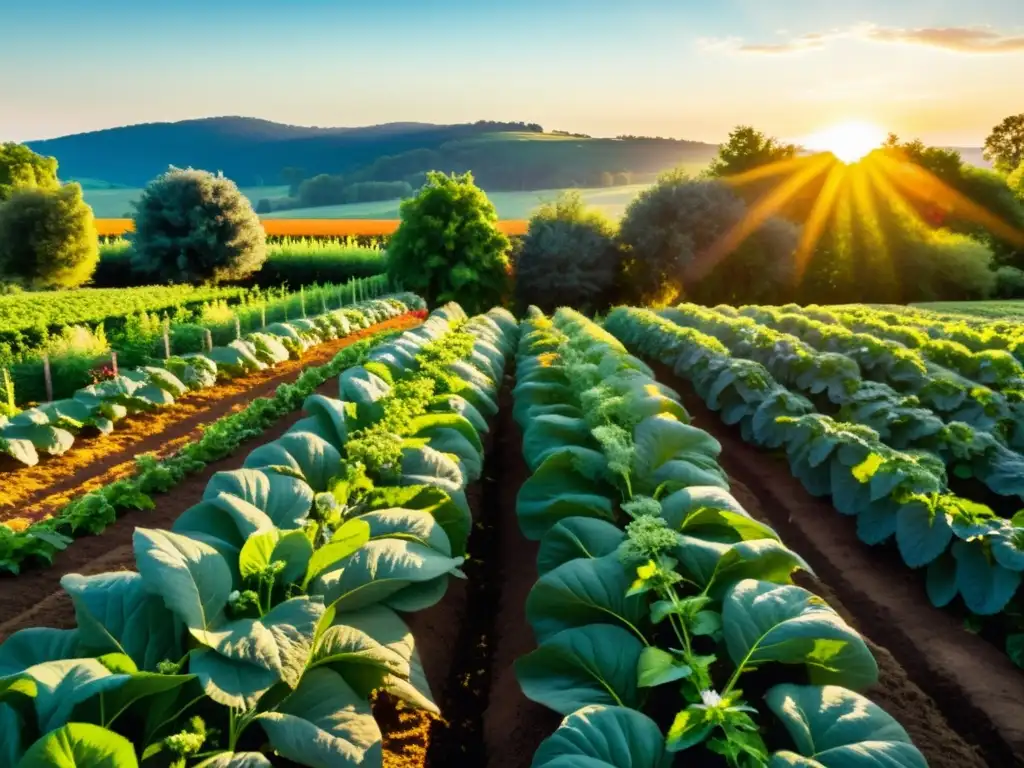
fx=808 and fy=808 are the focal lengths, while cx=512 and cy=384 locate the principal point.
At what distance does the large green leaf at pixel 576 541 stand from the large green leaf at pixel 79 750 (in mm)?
1974

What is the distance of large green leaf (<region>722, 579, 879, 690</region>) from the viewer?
2633mm

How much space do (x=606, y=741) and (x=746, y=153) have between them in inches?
1819

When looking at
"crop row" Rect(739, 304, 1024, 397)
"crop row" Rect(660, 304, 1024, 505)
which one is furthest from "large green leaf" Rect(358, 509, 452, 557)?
"crop row" Rect(739, 304, 1024, 397)

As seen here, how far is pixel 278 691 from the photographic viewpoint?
2609 mm

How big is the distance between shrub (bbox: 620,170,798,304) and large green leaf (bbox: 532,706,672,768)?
3099cm

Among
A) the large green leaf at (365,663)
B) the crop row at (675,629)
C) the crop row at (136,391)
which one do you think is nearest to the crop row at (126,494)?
the crop row at (136,391)

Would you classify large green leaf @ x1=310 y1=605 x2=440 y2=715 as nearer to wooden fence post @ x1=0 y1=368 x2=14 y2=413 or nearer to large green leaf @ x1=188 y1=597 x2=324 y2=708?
large green leaf @ x1=188 y1=597 x2=324 y2=708

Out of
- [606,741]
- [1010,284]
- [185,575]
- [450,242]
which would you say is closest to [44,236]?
[450,242]

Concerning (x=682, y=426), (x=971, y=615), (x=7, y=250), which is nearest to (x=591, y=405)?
(x=682, y=426)

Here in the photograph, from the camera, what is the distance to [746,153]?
44.6 m

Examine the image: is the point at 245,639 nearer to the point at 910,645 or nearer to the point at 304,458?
the point at 304,458

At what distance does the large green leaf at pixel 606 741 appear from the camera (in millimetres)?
2287

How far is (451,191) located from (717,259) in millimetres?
13142

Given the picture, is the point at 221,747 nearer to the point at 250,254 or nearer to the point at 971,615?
the point at 971,615
